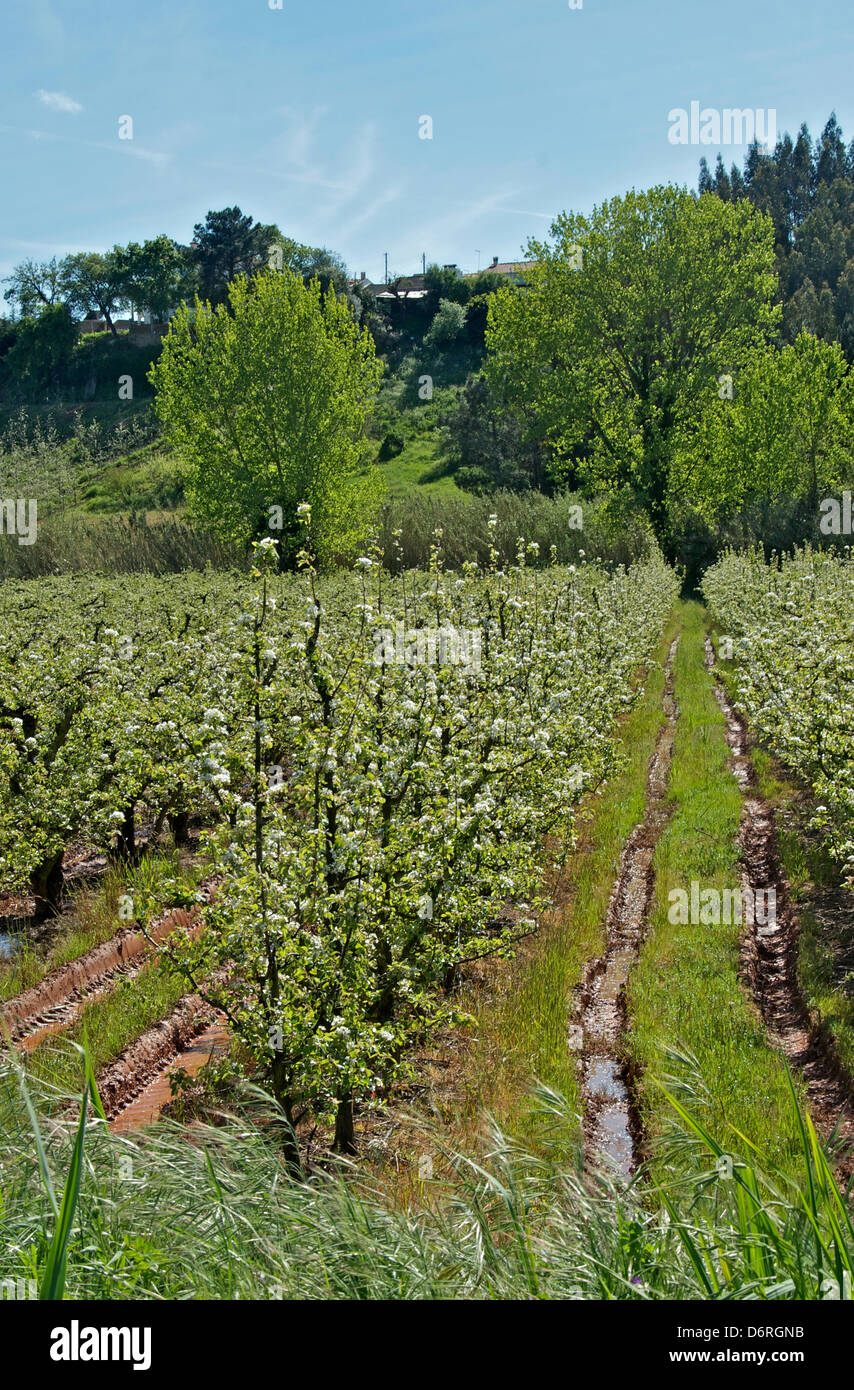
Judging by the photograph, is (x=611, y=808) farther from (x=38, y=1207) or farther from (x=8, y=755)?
(x=38, y=1207)

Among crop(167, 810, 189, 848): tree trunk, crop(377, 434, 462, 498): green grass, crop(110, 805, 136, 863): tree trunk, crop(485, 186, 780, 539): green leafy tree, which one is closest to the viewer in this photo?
crop(110, 805, 136, 863): tree trunk

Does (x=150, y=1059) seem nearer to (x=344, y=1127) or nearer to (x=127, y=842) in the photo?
(x=344, y=1127)

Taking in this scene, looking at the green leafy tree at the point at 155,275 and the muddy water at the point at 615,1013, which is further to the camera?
the green leafy tree at the point at 155,275

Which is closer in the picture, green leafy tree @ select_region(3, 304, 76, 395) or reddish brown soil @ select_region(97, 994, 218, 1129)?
reddish brown soil @ select_region(97, 994, 218, 1129)

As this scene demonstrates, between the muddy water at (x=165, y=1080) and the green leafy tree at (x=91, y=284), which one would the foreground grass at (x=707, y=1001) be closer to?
the muddy water at (x=165, y=1080)

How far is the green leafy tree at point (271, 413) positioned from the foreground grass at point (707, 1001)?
22.8 m

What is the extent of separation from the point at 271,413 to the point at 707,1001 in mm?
29915

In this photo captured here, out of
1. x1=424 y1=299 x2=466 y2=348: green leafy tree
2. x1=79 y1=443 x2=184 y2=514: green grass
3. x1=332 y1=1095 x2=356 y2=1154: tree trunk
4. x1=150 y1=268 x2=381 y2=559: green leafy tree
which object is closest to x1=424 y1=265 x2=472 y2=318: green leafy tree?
x1=424 y1=299 x2=466 y2=348: green leafy tree

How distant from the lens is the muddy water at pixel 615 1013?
5.92 m

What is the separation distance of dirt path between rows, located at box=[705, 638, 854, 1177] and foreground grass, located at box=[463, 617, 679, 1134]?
1354mm

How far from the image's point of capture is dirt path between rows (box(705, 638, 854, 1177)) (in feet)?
19.5

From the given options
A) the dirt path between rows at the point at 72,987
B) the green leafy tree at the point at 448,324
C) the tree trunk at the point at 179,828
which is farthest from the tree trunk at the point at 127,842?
the green leafy tree at the point at 448,324

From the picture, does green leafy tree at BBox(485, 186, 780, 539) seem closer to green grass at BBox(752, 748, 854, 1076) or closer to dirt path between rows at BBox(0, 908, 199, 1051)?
green grass at BBox(752, 748, 854, 1076)
